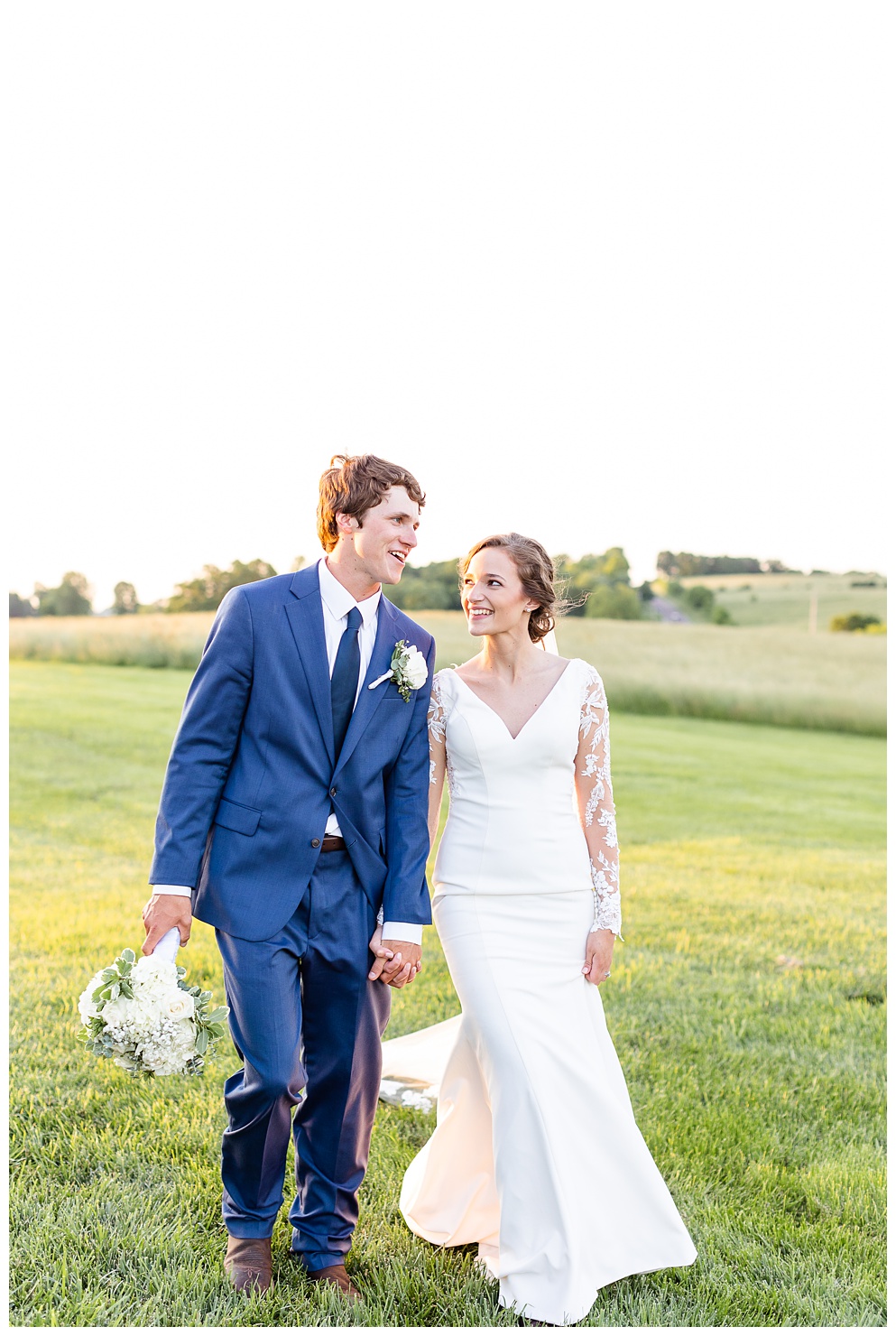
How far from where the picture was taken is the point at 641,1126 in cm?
480

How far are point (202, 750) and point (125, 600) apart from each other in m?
19.4

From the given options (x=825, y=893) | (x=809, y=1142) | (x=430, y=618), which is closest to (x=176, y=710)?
(x=430, y=618)

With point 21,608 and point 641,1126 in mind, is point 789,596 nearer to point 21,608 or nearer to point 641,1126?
point 21,608

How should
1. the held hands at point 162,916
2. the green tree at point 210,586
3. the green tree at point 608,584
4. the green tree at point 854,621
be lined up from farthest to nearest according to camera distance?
the green tree at point 854,621 < the green tree at point 608,584 < the green tree at point 210,586 < the held hands at point 162,916

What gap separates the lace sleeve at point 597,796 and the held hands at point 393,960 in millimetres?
757

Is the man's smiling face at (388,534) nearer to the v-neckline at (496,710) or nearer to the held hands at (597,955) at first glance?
the v-neckline at (496,710)

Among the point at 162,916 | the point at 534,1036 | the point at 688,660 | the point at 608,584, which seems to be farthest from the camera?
the point at 608,584

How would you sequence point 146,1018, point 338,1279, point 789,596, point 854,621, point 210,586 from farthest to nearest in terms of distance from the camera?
point 789,596, point 854,621, point 210,586, point 338,1279, point 146,1018

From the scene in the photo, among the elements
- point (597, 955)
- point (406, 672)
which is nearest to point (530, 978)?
point (597, 955)

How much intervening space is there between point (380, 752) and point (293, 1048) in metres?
0.99

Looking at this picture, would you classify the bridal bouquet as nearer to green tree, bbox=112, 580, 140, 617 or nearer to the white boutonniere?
the white boutonniere

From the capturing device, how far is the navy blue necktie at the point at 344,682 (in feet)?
11.9

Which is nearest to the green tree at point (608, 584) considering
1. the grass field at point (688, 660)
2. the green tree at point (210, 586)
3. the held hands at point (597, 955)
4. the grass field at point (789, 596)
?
the grass field at point (688, 660)

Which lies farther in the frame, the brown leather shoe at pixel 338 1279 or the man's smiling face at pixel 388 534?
the man's smiling face at pixel 388 534
